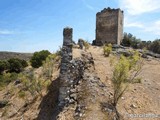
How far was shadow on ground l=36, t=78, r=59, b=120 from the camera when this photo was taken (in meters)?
15.1

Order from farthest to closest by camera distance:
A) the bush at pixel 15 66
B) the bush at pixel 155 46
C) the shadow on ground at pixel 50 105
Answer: the bush at pixel 155 46 → the bush at pixel 15 66 → the shadow on ground at pixel 50 105

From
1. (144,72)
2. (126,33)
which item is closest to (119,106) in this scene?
(144,72)

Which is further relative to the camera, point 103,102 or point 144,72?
point 144,72

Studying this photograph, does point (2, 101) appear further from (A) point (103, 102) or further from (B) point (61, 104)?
(A) point (103, 102)

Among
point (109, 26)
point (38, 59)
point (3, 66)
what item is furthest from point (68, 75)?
point (3, 66)

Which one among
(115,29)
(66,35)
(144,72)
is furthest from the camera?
(115,29)

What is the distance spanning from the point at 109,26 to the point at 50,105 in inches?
745

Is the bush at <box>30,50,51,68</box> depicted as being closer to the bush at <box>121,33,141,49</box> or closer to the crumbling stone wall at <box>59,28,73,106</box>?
the bush at <box>121,33,141,49</box>

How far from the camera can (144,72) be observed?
20750 mm

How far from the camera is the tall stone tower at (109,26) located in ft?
106

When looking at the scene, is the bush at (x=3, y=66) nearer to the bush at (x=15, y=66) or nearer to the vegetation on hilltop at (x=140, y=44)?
the bush at (x=15, y=66)

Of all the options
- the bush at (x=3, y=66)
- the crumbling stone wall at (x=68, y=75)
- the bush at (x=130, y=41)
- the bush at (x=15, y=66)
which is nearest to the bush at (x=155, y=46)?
the bush at (x=130, y=41)

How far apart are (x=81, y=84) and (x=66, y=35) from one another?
3453 mm

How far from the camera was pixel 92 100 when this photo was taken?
14.1m
